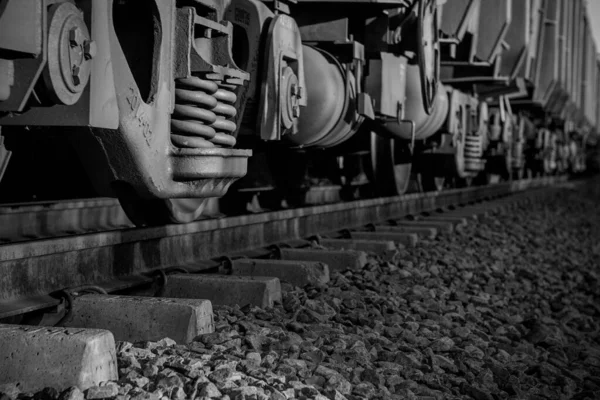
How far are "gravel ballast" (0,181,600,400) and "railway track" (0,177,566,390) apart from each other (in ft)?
0.39

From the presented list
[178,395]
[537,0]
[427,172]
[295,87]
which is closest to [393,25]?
[295,87]

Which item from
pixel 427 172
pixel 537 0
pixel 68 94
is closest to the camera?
pixel 68 94

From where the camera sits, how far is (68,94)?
2.34 meters

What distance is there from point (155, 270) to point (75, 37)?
125 centimetres

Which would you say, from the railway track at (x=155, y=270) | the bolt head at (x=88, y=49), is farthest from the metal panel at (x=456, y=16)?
the bolt head at (x=88, y=49)

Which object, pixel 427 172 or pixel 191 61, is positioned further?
pixel 427 172

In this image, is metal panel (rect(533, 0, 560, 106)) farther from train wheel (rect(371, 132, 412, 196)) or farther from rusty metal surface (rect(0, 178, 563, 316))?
rusty metal surface (rect(0, 178, 563, 316))

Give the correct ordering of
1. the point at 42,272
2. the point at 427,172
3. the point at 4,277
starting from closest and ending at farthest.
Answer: the point at 4,277 < the point at 42,272 < the point at 427,172

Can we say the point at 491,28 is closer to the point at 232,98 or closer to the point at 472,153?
the point at 472,153

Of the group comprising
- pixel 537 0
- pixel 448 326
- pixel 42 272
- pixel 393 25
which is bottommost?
pixel 448 326

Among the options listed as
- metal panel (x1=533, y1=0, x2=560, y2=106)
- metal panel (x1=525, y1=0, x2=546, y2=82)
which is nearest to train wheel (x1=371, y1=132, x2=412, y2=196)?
metal panel (x1=525, y1=0, x2=546, y2=82)

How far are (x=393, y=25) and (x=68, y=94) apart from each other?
3.77 metres

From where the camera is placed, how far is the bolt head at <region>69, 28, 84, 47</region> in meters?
2.32

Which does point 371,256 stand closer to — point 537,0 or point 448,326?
point 448,326
